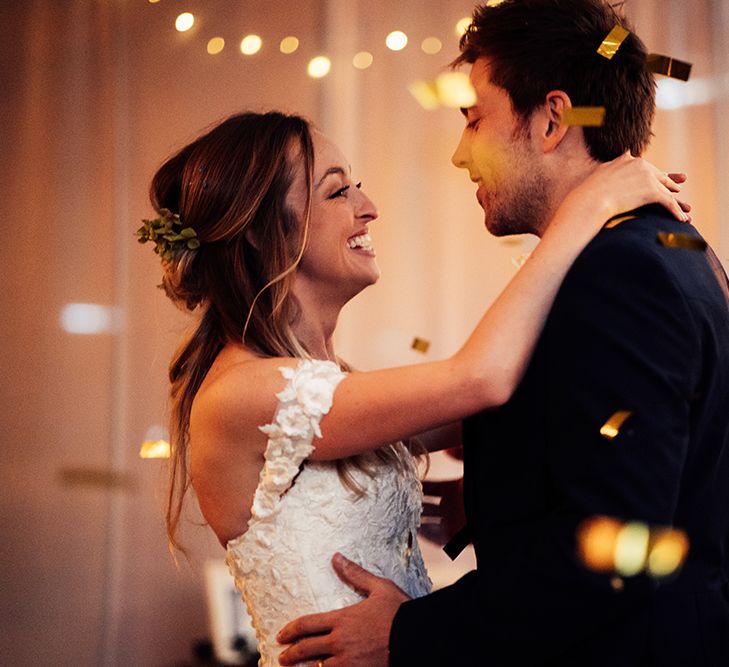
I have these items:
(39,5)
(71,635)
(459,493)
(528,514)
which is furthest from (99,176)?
(528,514)

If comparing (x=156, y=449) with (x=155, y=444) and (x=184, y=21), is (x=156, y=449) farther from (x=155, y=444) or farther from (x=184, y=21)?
(x=184, y=21)

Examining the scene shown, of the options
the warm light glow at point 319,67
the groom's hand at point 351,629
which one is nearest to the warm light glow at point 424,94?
the warm light glow at point 319,67

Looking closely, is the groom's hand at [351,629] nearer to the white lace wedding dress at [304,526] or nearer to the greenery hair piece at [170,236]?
the white lace wedding dress at [304,526]

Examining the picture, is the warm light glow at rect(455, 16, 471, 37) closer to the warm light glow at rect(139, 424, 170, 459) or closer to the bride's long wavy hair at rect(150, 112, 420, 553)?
the bride's long wavy hair at rect(150, 112, 420, 553)

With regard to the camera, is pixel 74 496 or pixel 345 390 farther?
pixel 74 496

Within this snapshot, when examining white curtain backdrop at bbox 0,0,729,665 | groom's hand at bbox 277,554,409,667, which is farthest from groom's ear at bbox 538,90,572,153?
white curtain backdrop at bbox 0,0,729,665

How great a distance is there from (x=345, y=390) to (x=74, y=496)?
187 centimetres

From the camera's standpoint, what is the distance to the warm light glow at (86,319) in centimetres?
324

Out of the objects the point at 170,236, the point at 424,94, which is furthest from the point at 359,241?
the point at 424,94

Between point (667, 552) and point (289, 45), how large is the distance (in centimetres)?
242

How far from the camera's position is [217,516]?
5.84 feet

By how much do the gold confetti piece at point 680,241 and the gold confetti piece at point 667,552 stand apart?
0.40 m

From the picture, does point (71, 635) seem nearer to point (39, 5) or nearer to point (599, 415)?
point (39, 5)

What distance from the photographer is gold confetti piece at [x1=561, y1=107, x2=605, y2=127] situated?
1632 millimetres
